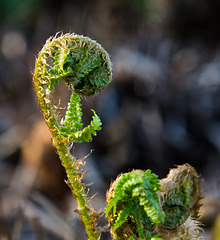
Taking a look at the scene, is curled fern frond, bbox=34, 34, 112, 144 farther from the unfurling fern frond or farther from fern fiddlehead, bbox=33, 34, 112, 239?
the unfurling fern frond

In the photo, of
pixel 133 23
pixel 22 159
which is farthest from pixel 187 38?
pixel 22 159

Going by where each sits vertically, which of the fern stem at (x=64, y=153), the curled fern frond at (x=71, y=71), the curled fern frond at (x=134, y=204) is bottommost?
the curled fern frond at (x=134, y=204)

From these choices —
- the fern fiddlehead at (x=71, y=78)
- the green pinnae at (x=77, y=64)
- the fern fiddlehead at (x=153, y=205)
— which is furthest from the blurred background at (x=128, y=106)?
the green pinnae at (x=77, y=64)

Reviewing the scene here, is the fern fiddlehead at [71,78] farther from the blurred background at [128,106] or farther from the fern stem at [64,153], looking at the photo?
the blurred background at [128,106]

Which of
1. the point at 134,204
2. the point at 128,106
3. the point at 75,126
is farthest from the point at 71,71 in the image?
the point at 128,106

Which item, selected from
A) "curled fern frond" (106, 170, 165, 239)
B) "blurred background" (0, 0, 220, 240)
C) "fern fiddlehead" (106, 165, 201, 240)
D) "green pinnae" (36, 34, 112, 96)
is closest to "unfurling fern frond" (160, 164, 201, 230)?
"fern fiddlehead" (106, 165, 201, 240)
